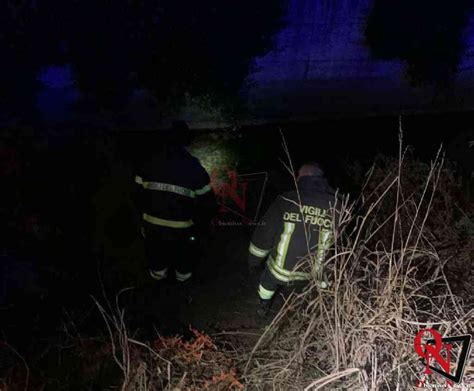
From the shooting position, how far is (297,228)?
3.83 meters

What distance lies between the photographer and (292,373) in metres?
3.22

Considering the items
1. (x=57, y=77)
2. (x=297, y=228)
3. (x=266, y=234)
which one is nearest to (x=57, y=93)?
(x=57, y=77)

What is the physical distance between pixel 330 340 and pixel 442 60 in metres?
6.78

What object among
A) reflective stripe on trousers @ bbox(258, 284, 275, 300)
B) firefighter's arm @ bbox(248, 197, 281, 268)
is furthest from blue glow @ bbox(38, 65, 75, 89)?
reflective stripe on trousers @ bbox(258, 284, 275, 300)

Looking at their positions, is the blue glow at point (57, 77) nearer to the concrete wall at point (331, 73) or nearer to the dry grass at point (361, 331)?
the concrete wall at point (331, 73)

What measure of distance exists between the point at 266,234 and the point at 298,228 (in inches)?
13.3

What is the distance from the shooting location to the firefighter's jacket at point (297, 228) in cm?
372

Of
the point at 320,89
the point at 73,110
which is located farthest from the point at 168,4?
the point at 320,89

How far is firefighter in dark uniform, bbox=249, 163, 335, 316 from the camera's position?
3723mm

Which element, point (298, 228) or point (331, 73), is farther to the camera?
point (331, 73)

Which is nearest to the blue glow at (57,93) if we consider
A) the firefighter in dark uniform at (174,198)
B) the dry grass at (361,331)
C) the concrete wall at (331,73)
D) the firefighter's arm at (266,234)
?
the concrete wall at (331,73)

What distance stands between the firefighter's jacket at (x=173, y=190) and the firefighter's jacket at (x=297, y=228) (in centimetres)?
73

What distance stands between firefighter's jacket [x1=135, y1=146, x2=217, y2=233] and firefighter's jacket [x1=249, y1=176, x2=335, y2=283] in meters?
0.73

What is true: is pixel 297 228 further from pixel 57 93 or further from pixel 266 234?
pixel 57 93
